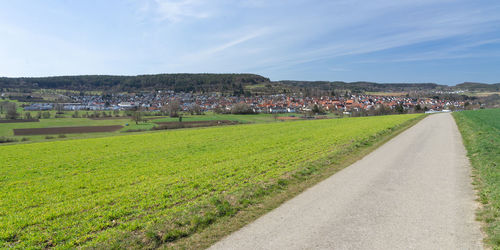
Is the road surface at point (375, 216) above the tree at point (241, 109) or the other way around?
above

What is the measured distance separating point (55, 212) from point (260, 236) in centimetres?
699

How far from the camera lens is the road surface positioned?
6.36 metres

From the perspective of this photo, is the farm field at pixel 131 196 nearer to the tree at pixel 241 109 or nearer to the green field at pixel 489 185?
the green field at pixel 489 185

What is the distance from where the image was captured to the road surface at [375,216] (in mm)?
6363

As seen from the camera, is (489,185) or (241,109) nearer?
(489,185)

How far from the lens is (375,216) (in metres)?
7.86

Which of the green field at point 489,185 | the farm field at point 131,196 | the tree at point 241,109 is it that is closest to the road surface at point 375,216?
the green field at point 489,185

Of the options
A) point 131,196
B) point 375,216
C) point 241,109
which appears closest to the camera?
point 375,216

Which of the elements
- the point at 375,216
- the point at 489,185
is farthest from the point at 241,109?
the point at 375,216

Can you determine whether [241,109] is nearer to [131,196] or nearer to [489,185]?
[131,196]

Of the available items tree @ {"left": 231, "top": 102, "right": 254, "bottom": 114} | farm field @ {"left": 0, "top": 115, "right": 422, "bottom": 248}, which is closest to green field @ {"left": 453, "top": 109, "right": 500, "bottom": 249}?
farm field @ {"left": 0, "top": 115, "right": 422, "bottom": 248}

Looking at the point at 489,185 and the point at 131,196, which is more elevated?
the point at 489,185

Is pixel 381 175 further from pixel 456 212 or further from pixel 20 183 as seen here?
pixel 20 183

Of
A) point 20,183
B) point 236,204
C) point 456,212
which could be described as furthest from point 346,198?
point 20,183
